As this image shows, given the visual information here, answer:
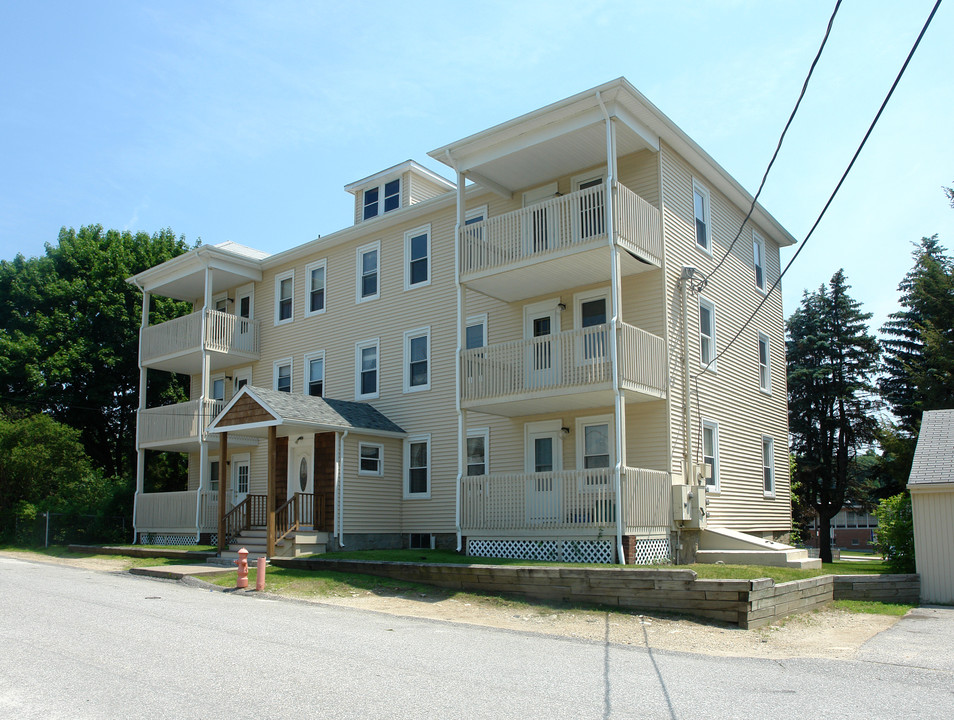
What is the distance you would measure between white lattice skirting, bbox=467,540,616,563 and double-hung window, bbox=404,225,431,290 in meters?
8.11

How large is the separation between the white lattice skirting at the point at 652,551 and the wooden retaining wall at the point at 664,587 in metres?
2.57

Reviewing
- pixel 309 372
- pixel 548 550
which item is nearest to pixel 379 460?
pixel 309 372

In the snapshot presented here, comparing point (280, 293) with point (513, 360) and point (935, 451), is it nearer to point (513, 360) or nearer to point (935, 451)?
point (513, 360)

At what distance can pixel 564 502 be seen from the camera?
54.6ft

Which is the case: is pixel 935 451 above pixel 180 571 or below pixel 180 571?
above

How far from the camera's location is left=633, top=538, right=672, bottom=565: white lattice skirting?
1619cm

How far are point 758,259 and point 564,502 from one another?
1142 cm

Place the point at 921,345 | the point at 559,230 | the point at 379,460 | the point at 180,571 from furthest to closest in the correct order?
1. the point at 921,345
2. the point at 379,460
3. the point at 180,571
4. the point at 559,230

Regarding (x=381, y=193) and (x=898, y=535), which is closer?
(x=898, y=535)

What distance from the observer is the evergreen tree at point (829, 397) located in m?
35.7


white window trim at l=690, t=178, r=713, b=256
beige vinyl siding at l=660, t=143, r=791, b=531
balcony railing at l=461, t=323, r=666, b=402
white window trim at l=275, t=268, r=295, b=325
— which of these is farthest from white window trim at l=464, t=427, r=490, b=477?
white window trim at l=275, t=268, r=295, b=325

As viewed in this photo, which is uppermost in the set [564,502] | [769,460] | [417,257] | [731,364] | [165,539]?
[417,257]

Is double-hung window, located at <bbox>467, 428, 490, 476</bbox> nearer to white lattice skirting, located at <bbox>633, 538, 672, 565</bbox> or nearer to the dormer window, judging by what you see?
white lattice skirting, located at <bbox>633, 538, 672, 565</bbox>

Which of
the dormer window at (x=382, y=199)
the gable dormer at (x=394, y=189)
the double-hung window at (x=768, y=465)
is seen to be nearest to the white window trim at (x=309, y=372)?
the gable dormer at (x=394, y=189)
